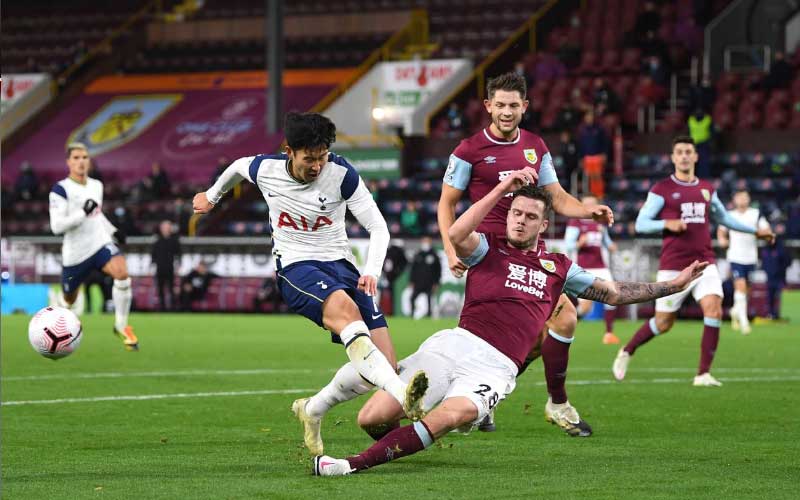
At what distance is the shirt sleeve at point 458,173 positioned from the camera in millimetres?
9547

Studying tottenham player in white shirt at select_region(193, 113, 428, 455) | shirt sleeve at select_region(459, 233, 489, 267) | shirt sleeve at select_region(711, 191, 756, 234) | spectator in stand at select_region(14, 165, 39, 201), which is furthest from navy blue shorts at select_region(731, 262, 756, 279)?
spectator in stand at select_region(14, 165, 39, 201)

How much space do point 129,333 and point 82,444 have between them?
9.06m

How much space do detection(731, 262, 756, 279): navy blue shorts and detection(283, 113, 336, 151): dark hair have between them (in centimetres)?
1702

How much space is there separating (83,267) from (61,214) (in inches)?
29.2

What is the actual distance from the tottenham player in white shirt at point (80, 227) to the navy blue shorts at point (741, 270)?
11.3 meters

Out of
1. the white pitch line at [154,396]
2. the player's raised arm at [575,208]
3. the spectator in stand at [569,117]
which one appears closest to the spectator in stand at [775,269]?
the spectator in stand at [569,117]

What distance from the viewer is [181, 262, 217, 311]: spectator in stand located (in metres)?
31.8

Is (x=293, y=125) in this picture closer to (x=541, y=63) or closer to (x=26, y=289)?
(x=26, y=289)

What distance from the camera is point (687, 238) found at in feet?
44.8

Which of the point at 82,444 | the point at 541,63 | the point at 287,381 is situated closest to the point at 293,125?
the point at 82,444

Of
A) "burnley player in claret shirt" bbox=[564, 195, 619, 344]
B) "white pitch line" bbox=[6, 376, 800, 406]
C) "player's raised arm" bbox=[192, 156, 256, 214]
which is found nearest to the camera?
"player's raised arm" bbox=[192, 156, 256, 214]

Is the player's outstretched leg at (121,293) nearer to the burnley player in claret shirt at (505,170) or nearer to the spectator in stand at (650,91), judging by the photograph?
the burnley player in claret shirt at (505,170)

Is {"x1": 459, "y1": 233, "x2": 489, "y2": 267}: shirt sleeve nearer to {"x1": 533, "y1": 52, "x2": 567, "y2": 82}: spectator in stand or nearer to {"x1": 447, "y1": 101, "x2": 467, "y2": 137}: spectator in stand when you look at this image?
{"x1": 447, "y1": 101, "x2": 467, "y2": 137}: spectator in stand

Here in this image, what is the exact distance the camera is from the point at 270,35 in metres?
36.2
